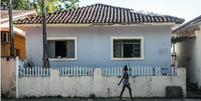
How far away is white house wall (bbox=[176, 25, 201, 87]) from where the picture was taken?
1086 centimetres

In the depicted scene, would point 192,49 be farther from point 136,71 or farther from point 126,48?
point 136,71

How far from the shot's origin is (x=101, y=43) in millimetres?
10914

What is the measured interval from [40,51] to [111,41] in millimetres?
3651

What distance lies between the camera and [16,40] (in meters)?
15.6

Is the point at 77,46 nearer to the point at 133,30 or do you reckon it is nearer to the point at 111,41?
the point at 111,41

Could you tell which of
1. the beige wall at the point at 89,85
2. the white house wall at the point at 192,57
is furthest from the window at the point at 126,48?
the white house wall at the point at 192,57

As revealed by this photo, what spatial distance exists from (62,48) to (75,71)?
229 centimetres

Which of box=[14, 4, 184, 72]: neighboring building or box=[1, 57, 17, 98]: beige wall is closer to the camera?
box=[1, 57, 17, 98]: beige wall

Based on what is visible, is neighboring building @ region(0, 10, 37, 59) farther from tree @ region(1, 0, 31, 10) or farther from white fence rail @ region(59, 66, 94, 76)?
white fence rail @ region(59, 66, 94, 76)

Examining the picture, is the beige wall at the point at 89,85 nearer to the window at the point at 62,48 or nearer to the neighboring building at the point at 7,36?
the window at the point at 62,48

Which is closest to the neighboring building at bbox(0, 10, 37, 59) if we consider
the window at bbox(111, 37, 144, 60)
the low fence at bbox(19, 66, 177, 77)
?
the low fence at bbox(19, 66, 177, 77)

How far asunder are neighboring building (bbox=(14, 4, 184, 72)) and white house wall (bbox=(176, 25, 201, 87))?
5.01ft

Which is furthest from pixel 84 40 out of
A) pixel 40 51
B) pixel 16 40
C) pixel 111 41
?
pixel 16 40

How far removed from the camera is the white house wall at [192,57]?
10859 millimetres
